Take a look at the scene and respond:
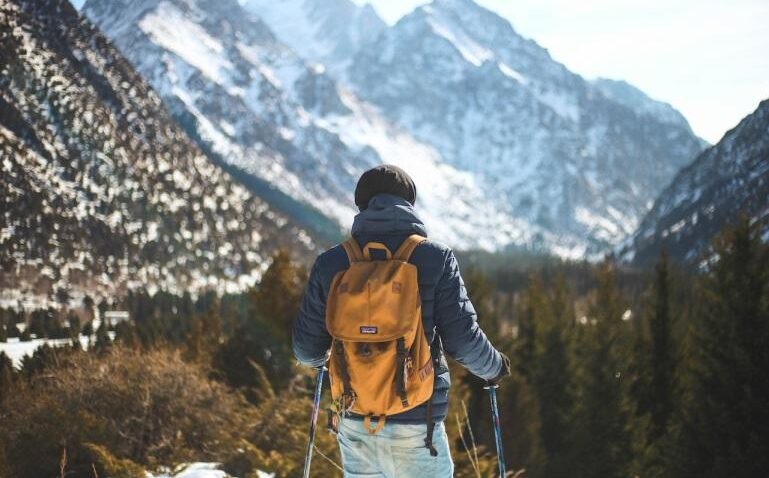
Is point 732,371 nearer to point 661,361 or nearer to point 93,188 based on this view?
point 661,361

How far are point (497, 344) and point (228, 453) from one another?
628 inches

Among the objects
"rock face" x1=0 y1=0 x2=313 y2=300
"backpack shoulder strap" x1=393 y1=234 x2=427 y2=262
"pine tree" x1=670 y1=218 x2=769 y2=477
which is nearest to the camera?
"backpack shoulder strap" x1=393 y1=234 x2=427 y2=262

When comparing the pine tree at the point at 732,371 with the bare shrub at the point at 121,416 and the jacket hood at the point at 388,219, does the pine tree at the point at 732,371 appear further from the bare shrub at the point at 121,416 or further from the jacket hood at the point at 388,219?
the jacket hood at the point at 388,219

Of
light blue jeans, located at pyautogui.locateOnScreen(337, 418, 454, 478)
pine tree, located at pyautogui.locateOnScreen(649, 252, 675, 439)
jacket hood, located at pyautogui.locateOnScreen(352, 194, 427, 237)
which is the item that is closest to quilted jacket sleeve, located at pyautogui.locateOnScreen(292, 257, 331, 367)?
jacket hood, located at pyautogui.locateOnScreen(352, 194, 427, 237)

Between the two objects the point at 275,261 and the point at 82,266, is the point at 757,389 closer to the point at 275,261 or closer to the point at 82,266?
the point at 275,261

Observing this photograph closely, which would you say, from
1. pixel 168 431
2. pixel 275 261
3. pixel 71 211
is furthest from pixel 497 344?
pixel 71 211

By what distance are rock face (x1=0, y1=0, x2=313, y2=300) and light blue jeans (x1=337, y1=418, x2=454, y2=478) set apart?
108659 mm

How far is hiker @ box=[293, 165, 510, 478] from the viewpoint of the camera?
3.60 metres

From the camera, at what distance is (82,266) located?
11769cm

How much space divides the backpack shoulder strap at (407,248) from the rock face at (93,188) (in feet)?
358

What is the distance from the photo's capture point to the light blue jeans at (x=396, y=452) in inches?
149

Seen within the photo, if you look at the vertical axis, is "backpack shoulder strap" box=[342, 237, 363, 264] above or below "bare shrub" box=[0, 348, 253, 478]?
above

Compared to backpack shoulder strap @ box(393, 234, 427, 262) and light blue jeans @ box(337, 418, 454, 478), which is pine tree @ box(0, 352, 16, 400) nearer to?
light blue jeans @ box(337, 418, 454, 478)

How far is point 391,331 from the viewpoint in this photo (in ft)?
11.7
